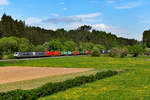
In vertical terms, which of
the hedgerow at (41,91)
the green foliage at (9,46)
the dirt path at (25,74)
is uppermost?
the green foliage at (9,46)

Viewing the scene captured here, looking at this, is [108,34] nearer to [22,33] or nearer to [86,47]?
[86,47]

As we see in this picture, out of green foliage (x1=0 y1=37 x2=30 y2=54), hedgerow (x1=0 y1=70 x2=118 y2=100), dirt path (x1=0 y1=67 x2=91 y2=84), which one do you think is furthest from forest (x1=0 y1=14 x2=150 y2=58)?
hedgerow (x1=0 y1=70 x2=118 y2=100)

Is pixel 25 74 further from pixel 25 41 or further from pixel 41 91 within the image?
pixel 25 41

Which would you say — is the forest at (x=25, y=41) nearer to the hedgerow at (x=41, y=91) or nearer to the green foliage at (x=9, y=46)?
the green foliage at (x=9, y=46)

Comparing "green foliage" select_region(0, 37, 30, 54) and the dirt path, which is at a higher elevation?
"green foliage" select_region(0, 37, 30, 54)

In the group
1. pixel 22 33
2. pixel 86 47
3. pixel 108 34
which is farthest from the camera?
pixel 108 34

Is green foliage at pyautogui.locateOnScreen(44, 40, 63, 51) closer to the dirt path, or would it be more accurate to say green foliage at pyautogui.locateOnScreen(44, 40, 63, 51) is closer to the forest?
the forest

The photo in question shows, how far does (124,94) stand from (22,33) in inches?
3689

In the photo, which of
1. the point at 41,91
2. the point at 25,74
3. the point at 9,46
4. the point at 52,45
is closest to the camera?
the point at 41,91

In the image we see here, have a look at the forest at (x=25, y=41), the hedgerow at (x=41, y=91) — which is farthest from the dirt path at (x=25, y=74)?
the forest at (x=25, y=41)

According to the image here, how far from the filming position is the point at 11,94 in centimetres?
980

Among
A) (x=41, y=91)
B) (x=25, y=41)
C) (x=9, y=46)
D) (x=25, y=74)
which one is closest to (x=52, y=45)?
(x=25, y=41)

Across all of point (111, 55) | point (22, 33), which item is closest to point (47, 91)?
point (111, 55)

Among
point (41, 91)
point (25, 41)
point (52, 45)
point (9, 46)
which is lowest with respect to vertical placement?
point (41, 91)
